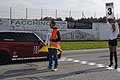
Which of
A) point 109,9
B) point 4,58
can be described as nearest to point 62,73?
point 4,58

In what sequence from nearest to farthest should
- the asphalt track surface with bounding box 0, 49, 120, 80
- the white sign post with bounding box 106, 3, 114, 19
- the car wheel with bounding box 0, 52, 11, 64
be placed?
the asphalt track surface with bounding box 0, 49, 120, 80, the car wheel with bounding box 0, 52, 11, 64, the white sign post with bounding box 106, 3, 114, 19

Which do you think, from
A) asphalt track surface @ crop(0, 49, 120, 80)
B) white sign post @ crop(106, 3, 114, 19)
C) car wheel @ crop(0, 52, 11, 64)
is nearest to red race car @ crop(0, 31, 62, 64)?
car wheel @ crop(0, 52, 11, 64)

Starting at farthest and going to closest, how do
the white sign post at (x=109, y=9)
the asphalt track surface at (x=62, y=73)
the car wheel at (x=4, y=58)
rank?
1. the white sign post at (x=109, y=9)
2. the car wheel at (x=4, y=58)
3. the asphalt track surface at (x=62, y=73)

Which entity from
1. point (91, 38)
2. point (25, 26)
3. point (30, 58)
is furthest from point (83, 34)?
point (30, 58)

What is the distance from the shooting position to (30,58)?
15664 millimetres

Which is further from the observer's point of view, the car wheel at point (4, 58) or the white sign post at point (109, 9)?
the white sign post at point (109, 9)

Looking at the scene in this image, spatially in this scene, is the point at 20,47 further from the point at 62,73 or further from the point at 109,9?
the point at 109,9

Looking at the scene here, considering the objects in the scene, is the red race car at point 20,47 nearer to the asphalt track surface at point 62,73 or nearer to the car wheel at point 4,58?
the car wheel at point 4,58

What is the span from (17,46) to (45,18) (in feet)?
98.2

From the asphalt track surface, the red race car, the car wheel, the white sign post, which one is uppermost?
the white sign post

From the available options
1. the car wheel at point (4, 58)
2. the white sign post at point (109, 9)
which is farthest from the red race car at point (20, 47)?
the white sign post at point (109, 9)

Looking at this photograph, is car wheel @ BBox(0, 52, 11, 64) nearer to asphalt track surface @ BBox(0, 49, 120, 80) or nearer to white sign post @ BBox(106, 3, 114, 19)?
asphalt track surface @ BBox(0, 49, 120, 80)

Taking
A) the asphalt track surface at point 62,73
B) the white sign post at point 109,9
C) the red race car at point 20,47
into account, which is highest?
the white sign post at point 109,9

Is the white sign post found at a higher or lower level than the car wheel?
higher
